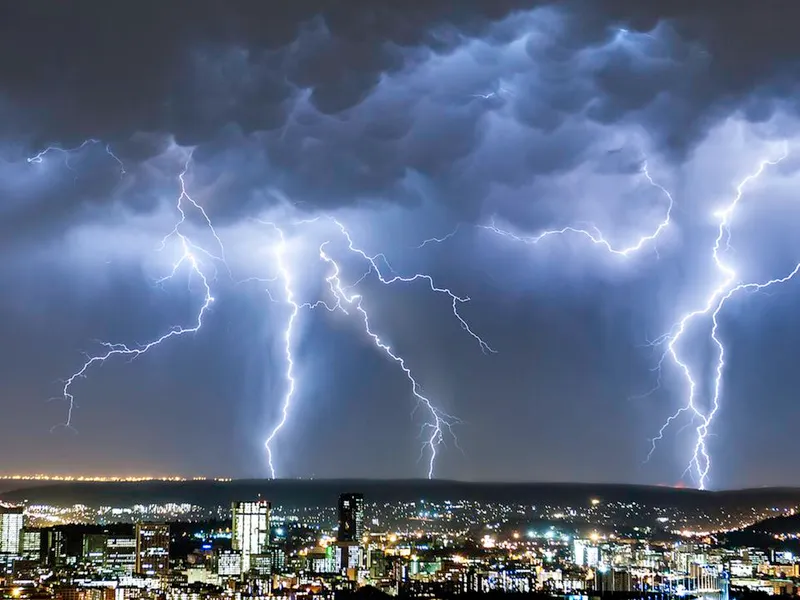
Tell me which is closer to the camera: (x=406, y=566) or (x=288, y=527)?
(x=406, y=566)

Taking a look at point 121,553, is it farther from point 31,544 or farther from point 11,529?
point 11,529

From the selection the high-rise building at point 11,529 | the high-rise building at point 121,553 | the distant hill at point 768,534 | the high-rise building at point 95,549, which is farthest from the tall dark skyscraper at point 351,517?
the distant hill at point 768,534

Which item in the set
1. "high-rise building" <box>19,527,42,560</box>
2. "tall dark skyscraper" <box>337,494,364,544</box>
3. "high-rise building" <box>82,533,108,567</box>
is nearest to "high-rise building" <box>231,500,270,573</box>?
"tall dark skyscraper" <box>337,494,364,544</box>

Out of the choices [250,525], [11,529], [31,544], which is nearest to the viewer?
[31,544]

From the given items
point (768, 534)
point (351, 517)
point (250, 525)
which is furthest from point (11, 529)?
point (768, 534)

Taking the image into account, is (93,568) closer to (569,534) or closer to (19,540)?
(19,540)

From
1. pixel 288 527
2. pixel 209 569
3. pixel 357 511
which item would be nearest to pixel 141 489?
pixel 288 527
